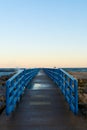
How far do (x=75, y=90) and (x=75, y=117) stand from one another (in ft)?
3.02

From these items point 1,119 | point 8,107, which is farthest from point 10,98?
point 1,119

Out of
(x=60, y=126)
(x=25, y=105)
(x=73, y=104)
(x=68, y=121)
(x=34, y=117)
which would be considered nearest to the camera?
(x=60, y=126)

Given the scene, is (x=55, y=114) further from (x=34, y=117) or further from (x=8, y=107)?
(x=8, y=107)

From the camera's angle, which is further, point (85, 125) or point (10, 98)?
point (10, 98)

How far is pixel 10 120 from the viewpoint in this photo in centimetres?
910

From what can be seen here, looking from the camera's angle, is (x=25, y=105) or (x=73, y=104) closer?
(x=73, y=104)

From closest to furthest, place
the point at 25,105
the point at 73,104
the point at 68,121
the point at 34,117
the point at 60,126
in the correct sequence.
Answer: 1. the point at 60,126
2. the point at 68,121
3. the point at 34,117
4. the point at 73,104
5. the point at 25,105

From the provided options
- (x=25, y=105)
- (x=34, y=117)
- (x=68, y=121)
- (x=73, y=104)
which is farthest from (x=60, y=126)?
(x=25, y=105)

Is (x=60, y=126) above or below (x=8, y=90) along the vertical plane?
below

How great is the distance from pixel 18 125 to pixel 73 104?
8.10ft

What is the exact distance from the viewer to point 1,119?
9250mm

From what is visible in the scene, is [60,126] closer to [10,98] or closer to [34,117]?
[34,117]

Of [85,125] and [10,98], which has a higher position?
[10,98]

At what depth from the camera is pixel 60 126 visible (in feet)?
27.8
